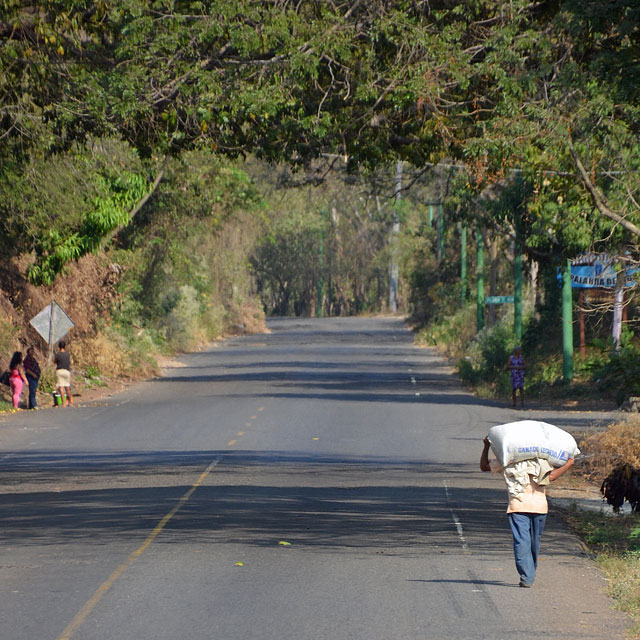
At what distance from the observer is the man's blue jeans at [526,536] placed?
31.2ft

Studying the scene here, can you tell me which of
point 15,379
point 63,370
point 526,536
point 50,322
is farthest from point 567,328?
point 526,536

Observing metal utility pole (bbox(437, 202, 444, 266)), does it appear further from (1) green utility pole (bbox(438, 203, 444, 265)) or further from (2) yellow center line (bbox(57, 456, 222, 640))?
(2) yellow center line (bbox(57, 456, 222, 640))

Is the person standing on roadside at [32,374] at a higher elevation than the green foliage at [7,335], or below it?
below

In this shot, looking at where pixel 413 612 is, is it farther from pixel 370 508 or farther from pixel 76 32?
pixel 76 32

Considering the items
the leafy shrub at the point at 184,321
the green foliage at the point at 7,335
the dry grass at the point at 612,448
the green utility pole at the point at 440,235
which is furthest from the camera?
the green utility pole at the point at 440,235

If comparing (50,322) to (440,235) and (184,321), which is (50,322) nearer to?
(184,321)

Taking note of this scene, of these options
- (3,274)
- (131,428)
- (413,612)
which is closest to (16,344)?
(3,274)

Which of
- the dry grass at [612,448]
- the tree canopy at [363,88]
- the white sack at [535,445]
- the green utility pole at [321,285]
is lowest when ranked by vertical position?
the green utility pole at [321,285]

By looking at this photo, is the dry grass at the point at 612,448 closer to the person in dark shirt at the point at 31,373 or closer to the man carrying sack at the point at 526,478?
the man carrying sack at the point at 526,478

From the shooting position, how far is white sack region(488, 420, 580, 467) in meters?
9.34

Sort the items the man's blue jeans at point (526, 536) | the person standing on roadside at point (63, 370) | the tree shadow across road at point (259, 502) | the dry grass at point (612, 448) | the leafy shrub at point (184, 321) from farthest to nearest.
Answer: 1. the leafy shrub at point (184, 321)
2. the person standing on roadside at point (63, 370)
3. the dry grass at point (612, 448)
4. the tree shadow across road at point (259, 502)
5. the man's blue jeans at point (526, 536)

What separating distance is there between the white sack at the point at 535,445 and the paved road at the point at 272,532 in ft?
3.68

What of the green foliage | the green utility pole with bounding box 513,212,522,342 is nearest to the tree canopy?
the green foliage

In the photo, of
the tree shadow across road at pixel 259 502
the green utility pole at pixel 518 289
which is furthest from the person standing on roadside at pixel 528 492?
the green utility pole at pixel 518 289
